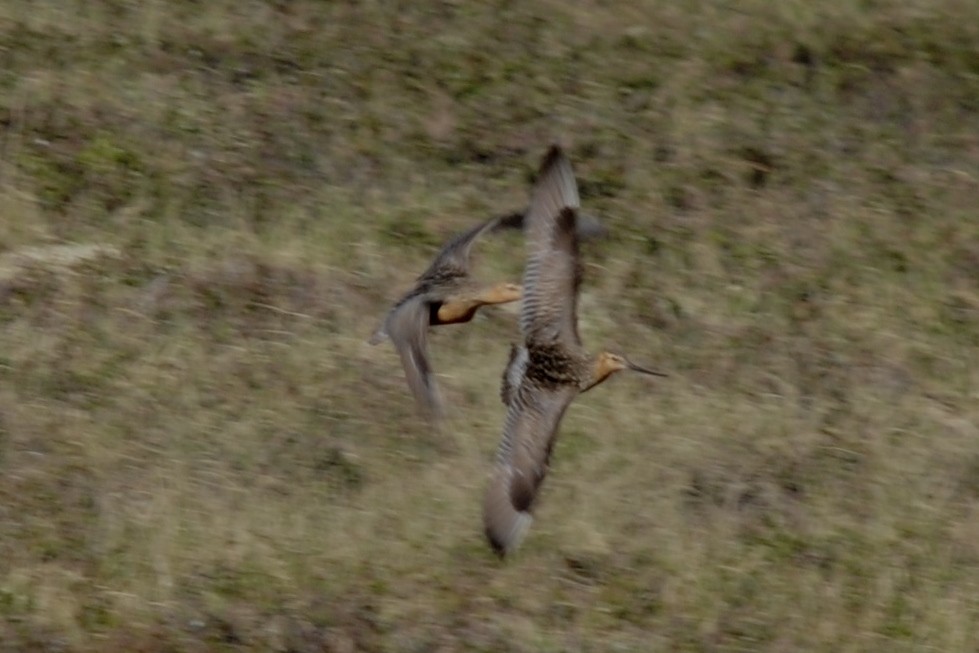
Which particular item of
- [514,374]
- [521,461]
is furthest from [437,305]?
[521,461]

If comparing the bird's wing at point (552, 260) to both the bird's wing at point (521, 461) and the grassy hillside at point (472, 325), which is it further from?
the grassy hillside at point (472, 325)

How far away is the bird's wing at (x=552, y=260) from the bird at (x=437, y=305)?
50cm

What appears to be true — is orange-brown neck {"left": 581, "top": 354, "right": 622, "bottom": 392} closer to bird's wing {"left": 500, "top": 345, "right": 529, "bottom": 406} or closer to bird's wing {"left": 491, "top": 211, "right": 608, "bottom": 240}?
bird's wing {"left": 500, "top": 345, "right": 529, "bottom": 406}

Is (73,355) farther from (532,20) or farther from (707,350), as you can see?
(532,20)

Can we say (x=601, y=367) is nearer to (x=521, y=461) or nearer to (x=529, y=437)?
(x=529, y=437)

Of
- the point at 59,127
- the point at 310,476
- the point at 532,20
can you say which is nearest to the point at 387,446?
the point at 310,476

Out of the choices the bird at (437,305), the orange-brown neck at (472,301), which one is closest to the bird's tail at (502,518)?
the bird at (437,305)

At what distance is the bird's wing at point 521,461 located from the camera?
751cm

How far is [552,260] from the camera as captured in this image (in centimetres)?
802

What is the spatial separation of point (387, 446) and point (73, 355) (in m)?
1.67

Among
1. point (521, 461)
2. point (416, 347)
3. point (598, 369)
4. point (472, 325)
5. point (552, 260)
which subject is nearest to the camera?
point (521, 461)

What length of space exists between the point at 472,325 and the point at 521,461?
8.83ft

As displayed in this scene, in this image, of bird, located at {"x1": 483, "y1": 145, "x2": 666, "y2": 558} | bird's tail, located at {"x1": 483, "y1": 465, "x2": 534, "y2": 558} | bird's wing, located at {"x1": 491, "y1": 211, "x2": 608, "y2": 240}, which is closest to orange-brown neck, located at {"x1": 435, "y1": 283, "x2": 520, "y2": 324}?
bird's wing, located at {"x1": 491, "y1": 211, "x2": 608, "y2": 240}

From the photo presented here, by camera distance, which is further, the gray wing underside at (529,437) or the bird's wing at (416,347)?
the bird's wing at (416,347)
